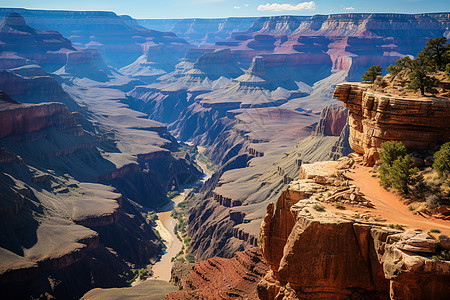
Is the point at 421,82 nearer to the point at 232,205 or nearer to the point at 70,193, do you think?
the point at 232,205

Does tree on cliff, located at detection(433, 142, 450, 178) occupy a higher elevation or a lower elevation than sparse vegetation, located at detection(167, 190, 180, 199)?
higher

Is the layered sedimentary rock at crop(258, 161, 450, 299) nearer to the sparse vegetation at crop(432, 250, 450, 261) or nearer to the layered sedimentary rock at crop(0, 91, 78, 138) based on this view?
the sparse vegetation at crop(432, 250, 450, 261)

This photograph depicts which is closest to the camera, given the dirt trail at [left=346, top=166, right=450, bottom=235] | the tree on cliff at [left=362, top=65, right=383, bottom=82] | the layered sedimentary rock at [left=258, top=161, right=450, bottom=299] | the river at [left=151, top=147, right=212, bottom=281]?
the layered sedimentary rock at [left=258, top=161, right=450, bottom=299]

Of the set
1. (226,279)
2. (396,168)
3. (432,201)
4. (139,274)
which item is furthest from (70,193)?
(432,201)

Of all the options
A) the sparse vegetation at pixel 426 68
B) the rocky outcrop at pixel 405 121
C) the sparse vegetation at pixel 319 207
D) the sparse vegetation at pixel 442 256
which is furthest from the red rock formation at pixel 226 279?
the sparse vegetation at pixel 442 256

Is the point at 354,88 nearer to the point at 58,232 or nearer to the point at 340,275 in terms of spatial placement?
the point at 340,275

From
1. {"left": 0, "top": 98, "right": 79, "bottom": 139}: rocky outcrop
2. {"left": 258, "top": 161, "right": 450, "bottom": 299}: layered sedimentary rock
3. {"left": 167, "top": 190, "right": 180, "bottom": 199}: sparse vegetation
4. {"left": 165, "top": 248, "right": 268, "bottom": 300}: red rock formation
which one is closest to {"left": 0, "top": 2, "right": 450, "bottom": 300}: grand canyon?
{"left": 258, "top": 161, "right": 450, "bottom": 299}: layered sedimentary rock
